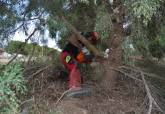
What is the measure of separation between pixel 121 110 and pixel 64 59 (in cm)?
159

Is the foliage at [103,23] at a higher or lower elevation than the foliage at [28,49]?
higher

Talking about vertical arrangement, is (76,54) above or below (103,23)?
below

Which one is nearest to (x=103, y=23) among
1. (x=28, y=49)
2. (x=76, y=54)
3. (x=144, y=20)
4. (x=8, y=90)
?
(x=144, y=20)

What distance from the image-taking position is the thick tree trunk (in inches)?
323

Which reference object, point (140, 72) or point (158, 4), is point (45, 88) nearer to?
point (140, 72)

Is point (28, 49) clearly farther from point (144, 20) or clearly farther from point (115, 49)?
point (144, 20)

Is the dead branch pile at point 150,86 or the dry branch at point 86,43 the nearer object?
the dead branch pile at point 150,86

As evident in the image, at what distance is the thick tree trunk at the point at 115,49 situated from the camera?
8.20m

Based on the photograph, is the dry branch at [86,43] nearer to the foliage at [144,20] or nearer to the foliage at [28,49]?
the foliage at [144,20]

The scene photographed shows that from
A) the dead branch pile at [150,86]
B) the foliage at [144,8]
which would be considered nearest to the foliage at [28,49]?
the dead branch pile at [150,86]

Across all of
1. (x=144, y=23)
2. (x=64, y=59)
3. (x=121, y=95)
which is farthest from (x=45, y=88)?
(x=144, y=23)

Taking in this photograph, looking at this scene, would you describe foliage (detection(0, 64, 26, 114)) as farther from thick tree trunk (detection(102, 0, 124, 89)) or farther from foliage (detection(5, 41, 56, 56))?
foliage (detection(5, 41, 56, 56))

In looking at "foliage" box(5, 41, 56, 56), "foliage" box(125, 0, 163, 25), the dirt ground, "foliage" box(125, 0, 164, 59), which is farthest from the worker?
"foliage" box(125, 0, 163, 25)

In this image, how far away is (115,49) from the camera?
8.52 metres
